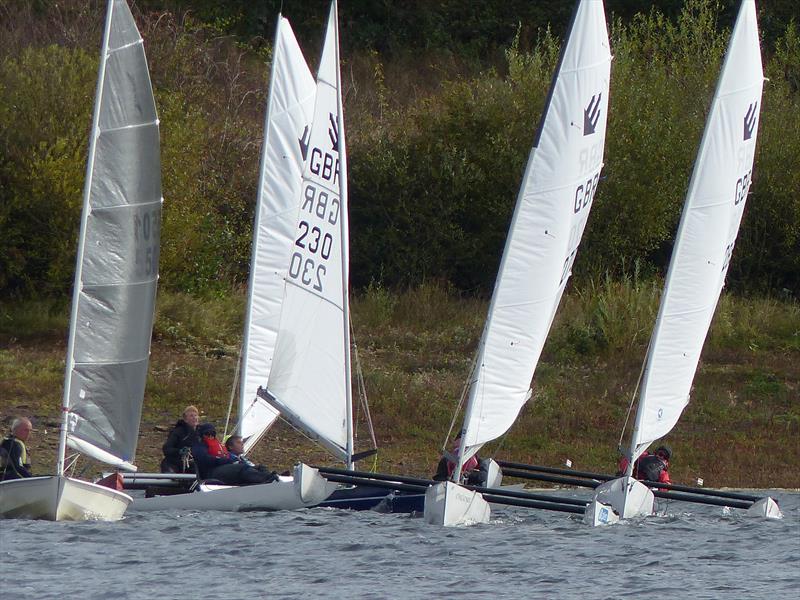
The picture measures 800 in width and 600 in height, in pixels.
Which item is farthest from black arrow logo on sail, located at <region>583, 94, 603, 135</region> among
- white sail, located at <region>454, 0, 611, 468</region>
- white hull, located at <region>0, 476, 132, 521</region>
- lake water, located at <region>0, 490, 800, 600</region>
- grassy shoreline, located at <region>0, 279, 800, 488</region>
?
white hull, located at <region>0, 476, 132, 521</region>

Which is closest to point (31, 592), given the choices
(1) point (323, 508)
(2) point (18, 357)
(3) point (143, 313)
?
(3) point (143, 313)

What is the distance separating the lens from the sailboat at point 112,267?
15.7 metres

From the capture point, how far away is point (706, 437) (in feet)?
82.1

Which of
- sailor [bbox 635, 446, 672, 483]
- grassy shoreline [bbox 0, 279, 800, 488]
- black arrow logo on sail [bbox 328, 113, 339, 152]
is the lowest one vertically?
sailor [bbox 635, 446, 672, 483]

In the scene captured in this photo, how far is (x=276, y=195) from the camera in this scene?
20.7 metres

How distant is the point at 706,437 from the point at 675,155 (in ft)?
35.7

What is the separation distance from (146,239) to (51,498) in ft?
9.60

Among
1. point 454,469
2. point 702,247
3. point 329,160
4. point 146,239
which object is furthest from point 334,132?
point 702,247

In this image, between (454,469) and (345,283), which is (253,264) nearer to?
(345,283)

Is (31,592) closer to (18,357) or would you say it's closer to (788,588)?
(788,588)

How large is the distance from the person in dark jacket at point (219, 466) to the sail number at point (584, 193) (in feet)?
15.7

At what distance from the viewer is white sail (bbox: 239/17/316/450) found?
20.2 metres

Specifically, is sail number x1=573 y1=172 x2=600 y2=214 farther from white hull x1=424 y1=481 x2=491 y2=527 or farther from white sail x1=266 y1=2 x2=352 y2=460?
white hull x1=424 y1=481 x2=491 y2=527

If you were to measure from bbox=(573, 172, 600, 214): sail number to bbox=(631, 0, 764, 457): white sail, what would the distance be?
1.17 metres
